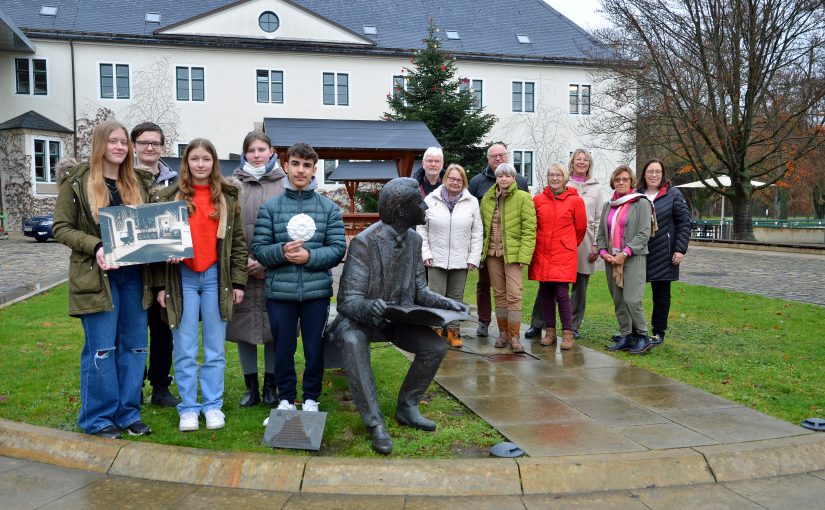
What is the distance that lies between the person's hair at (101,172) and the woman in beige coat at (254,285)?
0.82 m

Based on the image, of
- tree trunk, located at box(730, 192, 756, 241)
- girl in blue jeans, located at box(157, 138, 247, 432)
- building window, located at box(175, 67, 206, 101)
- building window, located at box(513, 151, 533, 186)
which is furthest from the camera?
building window, located at box(513, 151, 533, 186)

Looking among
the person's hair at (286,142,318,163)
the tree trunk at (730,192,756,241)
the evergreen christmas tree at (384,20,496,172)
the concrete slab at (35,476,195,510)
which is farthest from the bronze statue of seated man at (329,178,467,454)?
the tree trunk at (730,192,756,241)

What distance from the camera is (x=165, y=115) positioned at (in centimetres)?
3647

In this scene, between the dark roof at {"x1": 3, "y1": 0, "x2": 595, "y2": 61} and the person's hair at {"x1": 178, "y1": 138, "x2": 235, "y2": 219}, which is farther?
the dark roof at {"x1": 3, "y1": 0, "x2": 595, "y2": 61}

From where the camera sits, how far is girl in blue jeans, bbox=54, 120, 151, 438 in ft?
14.6

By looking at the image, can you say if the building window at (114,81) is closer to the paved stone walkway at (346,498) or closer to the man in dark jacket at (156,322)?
the man in dark jacket at (156,322)

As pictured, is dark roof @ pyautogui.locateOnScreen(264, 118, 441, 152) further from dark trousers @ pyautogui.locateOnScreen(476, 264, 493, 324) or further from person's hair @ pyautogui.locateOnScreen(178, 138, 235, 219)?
person's hair @ pyautogui.locateOnScreen(178, 138, 235, 219)

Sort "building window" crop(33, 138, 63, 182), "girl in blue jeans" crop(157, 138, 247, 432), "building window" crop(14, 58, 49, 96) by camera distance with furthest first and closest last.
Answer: "building window" crop(14, 58, 49, 96), "building window" crop(33, 138, 63, 182), "girl in blue jeans" crop(157, 138, 247, 432)

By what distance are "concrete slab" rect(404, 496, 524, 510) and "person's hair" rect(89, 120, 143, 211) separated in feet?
8.88

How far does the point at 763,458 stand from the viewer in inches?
171

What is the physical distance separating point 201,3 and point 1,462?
40333 millimetres

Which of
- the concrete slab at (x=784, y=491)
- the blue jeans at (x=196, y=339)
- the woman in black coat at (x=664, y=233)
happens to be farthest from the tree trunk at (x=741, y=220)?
the blue jeans at (x=196, y=339)

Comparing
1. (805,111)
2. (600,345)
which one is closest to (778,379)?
(600,345)

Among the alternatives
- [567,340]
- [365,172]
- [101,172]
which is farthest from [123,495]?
[365,172]
